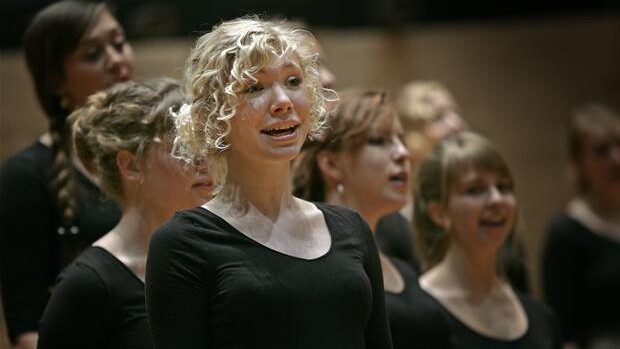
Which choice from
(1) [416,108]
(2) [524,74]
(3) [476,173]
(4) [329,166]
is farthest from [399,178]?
(2) [524,74]

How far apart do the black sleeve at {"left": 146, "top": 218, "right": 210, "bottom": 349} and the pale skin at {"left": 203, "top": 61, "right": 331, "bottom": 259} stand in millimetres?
136

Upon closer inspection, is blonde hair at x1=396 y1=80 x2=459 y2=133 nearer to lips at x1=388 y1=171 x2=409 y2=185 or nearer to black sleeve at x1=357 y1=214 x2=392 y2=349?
lips at x1=388 y1=171 x2=409 y2=185

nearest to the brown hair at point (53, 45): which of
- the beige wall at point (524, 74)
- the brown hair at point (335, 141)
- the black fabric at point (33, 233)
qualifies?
the black fabric at point (33, 233)

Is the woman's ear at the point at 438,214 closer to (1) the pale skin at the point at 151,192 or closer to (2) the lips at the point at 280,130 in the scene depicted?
(1) the pale skin at the point at 151,192

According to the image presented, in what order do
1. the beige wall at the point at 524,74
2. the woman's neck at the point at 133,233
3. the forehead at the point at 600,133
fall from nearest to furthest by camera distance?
the woman's neck at the point at 133,233, the forehead at the point at 600,133, the beige wall at the point at 524,74

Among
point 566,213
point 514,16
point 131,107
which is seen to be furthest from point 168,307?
point 514,16

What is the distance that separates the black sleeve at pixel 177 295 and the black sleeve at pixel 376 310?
387 millimetres

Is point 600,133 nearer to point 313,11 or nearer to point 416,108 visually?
point 416,108

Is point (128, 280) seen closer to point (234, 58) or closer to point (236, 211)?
point (236, 211)

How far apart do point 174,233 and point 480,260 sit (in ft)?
5.03

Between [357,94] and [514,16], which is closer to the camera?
[357,94]

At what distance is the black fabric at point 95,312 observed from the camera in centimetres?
254

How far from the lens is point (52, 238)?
3066mm

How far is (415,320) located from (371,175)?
437 millimetres
